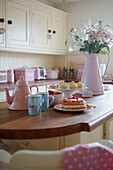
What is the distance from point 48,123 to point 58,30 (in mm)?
3532

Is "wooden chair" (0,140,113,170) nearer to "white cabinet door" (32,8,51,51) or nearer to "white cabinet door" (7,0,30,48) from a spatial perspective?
"white cabinet door" (7,0,30,48)

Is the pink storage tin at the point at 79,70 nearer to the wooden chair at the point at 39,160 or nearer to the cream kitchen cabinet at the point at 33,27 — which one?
the cream kitchen cabinet at the point at 33,27

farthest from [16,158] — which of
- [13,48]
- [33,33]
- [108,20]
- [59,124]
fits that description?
[108,20]

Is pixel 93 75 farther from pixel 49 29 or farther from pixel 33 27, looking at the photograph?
pixel 49 29

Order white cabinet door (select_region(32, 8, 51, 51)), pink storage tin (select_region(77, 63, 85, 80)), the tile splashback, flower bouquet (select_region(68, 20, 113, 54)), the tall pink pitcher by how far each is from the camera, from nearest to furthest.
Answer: flower bouquet (select_region(68, 20, 113, 54)) < the tall pink pitcher < the tile splashback < white cabinet door (select_region(32, 8, 51, 51)) < pink storage tin (select_region(77, 63, 85, 80))

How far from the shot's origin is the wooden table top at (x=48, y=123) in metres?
0.95

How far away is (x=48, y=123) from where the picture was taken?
1.06m

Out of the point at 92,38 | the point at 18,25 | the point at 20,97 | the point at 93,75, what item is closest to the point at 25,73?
the point at 18,25

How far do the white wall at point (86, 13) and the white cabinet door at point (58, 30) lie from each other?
0.18m

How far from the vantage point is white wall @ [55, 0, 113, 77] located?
13.9 feet

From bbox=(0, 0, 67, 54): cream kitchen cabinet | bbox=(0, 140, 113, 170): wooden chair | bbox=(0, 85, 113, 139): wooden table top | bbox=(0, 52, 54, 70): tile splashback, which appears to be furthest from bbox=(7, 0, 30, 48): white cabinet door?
bbox=(0, 140, 113, 170): wooden chair

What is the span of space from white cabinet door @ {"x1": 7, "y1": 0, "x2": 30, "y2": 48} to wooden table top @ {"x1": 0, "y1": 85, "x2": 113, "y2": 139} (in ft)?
7.06

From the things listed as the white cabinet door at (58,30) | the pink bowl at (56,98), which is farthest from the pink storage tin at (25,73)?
the pink bowl at (56,98)

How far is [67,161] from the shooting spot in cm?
64
